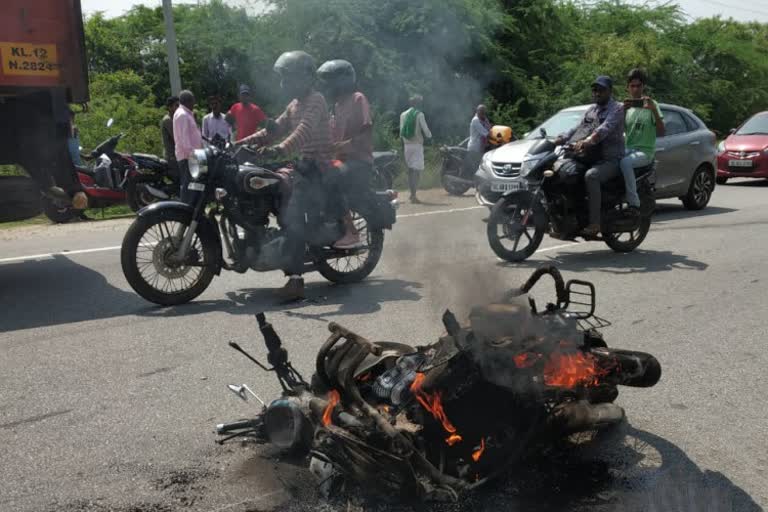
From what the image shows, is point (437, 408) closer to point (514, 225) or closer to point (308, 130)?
point (308, 130)

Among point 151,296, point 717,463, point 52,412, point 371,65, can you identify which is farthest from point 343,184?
point 717,463

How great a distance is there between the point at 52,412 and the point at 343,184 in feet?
11.5

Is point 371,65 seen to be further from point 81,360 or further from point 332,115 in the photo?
point 81,360

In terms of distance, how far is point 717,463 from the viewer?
13.0 feet

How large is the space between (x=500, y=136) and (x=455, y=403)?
384 inches

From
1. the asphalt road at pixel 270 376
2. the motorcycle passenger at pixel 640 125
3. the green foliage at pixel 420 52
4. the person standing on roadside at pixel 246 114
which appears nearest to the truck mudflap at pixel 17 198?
the asphalt road at pixel 270 376

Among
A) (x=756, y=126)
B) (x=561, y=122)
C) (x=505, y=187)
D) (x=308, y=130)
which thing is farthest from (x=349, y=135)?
(x=756, y=126)

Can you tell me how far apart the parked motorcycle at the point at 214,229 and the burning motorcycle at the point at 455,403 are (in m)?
3.54

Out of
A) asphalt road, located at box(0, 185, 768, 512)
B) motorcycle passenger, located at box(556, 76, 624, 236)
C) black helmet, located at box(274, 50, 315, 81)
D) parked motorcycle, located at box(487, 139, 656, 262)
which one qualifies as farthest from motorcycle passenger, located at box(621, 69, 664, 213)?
black helmet, located at box(274, 50, 315, 81)

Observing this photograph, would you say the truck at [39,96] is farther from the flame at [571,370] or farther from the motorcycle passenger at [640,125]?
the flame at [571,370]

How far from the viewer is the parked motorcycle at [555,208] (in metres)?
9.05

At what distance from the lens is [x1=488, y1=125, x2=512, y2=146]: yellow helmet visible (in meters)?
11.7

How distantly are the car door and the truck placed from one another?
847 cm

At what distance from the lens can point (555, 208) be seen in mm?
9328
